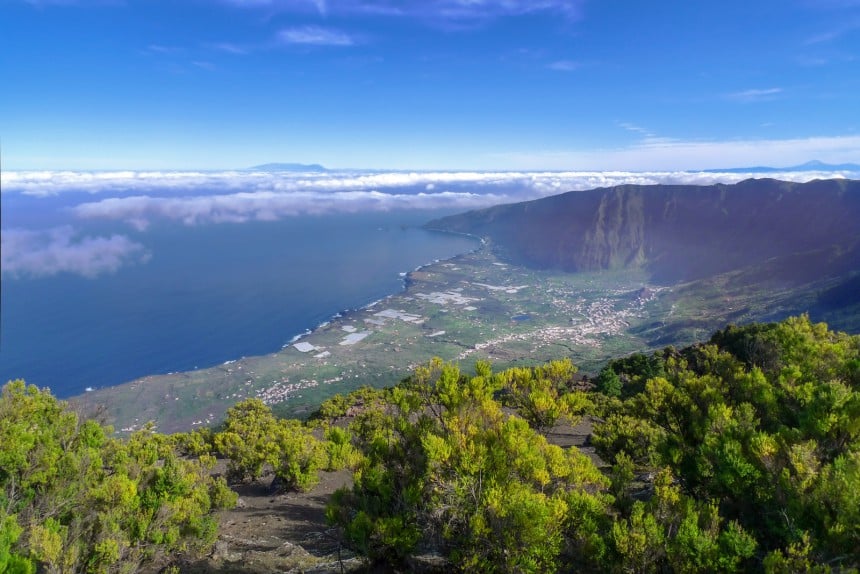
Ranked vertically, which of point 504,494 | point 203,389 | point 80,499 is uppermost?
point 504,494

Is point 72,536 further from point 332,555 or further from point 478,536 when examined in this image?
point 478,536

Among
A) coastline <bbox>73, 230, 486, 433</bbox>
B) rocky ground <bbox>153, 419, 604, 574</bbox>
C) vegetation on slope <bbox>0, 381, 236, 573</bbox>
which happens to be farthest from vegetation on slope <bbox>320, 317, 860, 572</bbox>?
coastline <bbox>73, 230, 486, 433</bbox>

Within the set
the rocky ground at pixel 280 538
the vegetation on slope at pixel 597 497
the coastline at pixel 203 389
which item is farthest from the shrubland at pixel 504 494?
the coastline at pixel 203 389

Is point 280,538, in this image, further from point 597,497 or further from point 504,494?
point 597,497

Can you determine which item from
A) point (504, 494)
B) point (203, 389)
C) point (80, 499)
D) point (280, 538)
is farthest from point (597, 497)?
point (203, 389)

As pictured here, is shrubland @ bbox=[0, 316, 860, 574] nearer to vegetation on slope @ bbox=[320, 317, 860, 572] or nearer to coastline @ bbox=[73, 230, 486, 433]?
vegetation on slope @ bbox=[320, 317, 860, 572]

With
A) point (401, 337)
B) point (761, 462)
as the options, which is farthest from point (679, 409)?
point (401, 337)

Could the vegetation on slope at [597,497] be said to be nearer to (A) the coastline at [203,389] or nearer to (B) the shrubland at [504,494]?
(B) the shrubland at [504,494]

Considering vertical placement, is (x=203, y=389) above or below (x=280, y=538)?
below
